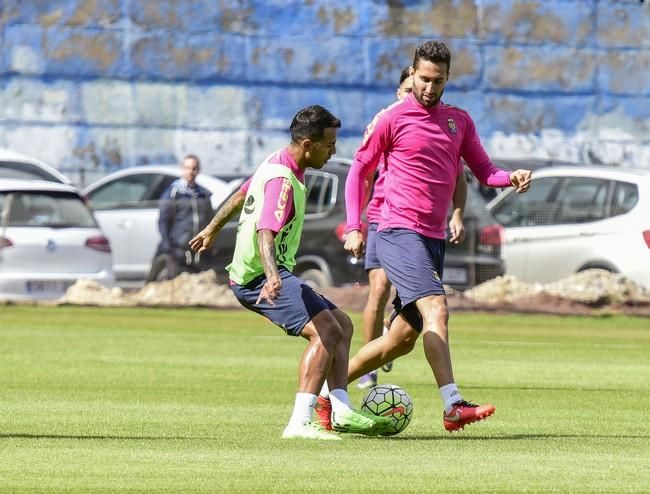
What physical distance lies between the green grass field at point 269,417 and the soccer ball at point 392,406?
0.10 metres

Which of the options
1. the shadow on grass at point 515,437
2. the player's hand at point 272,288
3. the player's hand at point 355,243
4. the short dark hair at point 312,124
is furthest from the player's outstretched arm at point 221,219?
the shadow on grass at point 515,437

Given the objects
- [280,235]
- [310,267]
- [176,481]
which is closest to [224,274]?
[310,267]

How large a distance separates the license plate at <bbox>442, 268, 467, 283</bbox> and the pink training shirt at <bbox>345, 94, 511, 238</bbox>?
1378 cm

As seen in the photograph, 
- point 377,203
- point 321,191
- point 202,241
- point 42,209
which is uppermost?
point 202,241

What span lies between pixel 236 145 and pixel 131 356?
691 inches

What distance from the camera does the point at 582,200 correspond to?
24016mm

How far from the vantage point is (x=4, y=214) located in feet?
81.7

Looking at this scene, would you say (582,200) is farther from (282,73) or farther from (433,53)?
(433,53)

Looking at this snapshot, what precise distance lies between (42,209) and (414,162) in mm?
14566

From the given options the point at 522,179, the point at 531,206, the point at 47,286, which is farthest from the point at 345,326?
the point at 47,286

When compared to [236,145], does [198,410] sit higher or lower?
higher

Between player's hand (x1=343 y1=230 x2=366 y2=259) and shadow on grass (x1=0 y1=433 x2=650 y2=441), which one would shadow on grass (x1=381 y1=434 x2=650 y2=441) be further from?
player's hand (x1=343 y1=230 x2=366 y2=259)

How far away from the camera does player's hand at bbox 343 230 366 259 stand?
35.1 feet

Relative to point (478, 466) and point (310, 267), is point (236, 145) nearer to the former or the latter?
point (310, 267)
